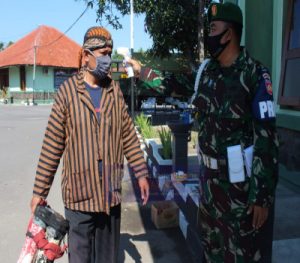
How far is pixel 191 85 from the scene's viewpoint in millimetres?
3094

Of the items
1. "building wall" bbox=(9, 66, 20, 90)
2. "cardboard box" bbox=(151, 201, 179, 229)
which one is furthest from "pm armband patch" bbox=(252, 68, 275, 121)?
"building wall" bbox=(9, 66, 20, 90)

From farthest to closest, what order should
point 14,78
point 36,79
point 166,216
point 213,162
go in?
point 14,78
point 36,79
point 166,216
point 213,162

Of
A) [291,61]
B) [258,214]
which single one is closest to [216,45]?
[258,214]

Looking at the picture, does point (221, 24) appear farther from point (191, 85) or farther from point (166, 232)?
point (166, 232)

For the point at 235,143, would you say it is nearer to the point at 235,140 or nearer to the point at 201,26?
the point at 235,140

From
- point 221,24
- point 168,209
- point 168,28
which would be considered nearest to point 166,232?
point 168,209

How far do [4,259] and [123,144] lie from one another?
2055mm

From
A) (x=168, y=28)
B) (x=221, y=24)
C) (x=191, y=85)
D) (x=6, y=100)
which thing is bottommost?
(x=6, y=100)

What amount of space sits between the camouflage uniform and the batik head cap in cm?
69

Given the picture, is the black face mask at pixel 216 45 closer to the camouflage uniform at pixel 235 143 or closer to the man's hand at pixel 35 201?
the camouflage uniform at pixel 235 143

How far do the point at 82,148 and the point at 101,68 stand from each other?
54cm

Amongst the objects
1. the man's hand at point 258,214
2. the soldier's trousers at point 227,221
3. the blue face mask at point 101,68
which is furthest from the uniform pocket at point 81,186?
the man's hand at point 258,214

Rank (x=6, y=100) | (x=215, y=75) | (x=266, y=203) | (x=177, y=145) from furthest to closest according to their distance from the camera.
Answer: (x=6, y=100)
(x=177, y=145)
(x=215, y=75)
(x=266, y=203)

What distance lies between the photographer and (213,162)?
2414 millimetres
